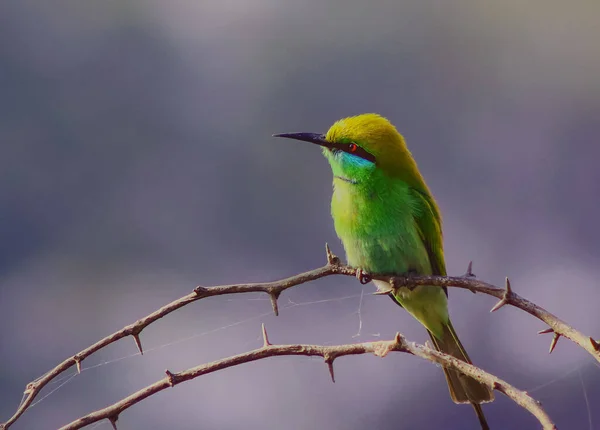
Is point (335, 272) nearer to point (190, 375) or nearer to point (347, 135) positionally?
point (190, 375)

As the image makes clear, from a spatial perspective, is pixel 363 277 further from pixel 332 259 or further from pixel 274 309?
pixel 274 309

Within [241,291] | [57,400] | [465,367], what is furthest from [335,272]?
[57,400]

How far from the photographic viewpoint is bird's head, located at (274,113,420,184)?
79.4 inches

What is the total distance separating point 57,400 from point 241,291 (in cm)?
490

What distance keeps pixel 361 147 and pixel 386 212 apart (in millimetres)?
210

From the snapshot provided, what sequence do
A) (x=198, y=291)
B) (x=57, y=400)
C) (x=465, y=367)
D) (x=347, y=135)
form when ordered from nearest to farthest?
(x=465, y=367) < (x=198, y=291) < (x=347, y=135) < (x=57, y=400)

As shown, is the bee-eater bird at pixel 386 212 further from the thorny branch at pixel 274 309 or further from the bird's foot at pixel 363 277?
the thorny branch at pixel 274 309

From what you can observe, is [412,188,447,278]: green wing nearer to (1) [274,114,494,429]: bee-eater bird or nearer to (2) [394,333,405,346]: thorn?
(1) [274,114,494,429]: bee-eater bird

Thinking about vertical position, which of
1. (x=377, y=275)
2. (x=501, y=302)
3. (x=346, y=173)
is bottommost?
(x=377, y=275)

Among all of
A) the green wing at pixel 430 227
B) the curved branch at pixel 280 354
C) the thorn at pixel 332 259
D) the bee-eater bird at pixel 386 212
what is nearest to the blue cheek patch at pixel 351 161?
the bee-eater bird at pixel 386 212

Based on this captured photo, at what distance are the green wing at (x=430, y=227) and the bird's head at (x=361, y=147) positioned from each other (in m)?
0.15

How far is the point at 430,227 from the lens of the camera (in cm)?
221

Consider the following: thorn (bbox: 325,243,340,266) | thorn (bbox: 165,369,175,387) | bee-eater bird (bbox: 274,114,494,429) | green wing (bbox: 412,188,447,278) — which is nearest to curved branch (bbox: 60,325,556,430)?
thorn (bbox: 165,369,175,387)

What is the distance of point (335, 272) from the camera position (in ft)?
4.42
